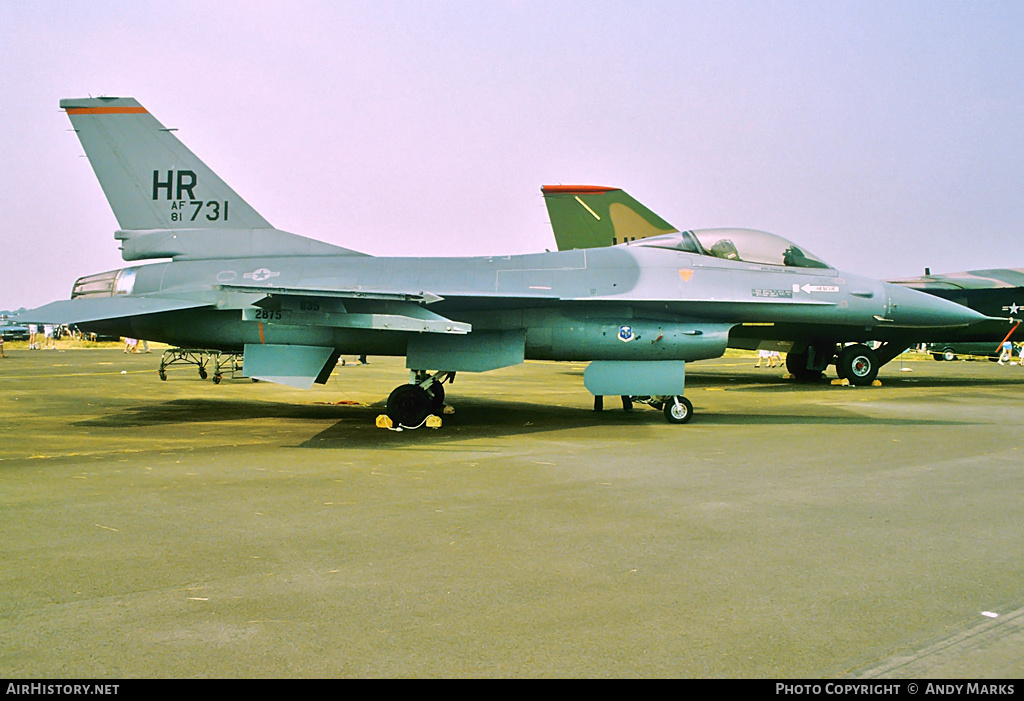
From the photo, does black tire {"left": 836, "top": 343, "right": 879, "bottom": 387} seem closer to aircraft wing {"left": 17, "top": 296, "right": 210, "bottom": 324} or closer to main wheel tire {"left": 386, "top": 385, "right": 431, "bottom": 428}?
main wheel tire {"left": 386, "top": 385, "right": 431, "bottom": 428}

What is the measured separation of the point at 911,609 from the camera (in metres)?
3.39

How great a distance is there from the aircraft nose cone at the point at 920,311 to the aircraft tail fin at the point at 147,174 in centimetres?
941

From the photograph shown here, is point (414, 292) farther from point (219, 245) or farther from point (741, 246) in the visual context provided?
point (741, 246)

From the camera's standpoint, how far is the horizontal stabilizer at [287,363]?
382 inches

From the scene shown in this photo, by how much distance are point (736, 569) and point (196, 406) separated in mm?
11051

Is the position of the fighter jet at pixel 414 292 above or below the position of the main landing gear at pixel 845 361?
above

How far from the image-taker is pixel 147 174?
1118 centimetres

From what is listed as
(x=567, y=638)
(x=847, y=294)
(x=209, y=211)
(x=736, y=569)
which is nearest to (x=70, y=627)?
(x=567, y=638)

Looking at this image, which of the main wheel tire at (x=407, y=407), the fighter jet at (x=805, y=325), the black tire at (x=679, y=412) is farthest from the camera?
the fighter jet at (x=805, y=325)

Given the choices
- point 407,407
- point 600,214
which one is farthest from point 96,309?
point 600,214

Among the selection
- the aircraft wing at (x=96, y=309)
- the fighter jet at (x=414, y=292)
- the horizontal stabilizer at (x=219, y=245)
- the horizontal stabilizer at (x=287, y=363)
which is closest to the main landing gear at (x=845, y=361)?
the fighter jet at (x=414, y=292)

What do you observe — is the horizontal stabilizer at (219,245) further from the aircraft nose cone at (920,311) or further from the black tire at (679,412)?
the aircraft nose cone at (920,311)

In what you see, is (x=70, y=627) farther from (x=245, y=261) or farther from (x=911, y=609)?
(x=245, y=261)

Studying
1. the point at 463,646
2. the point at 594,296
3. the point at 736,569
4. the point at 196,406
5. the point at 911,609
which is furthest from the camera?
the point at 196,406
